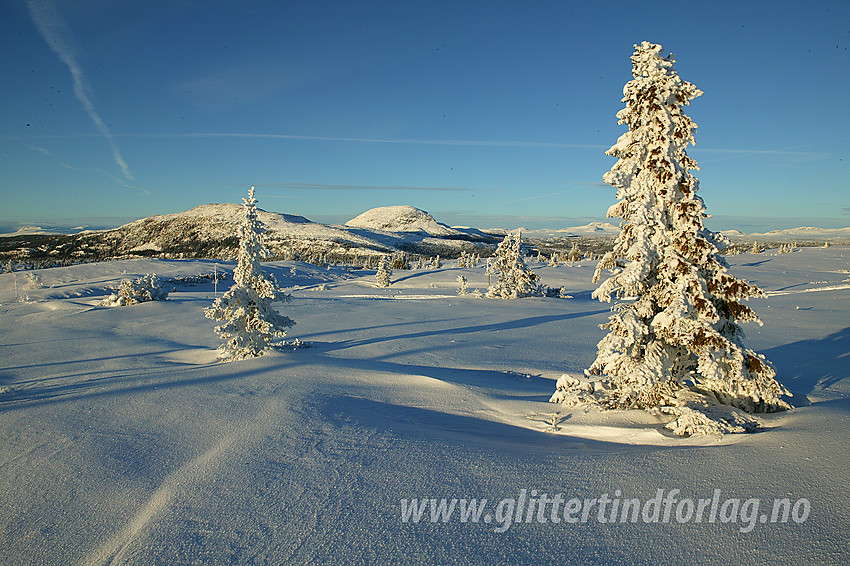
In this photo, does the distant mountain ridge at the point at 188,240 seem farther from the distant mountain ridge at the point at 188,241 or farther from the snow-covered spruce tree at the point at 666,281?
the snow-covered spruce tree at the point at 666,281

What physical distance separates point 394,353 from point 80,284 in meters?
26.9

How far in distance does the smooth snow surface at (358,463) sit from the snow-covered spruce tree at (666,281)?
570mm

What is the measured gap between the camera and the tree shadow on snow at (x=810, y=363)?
6969mm

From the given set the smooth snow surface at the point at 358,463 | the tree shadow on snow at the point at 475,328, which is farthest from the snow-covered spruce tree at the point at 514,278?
the smooth snow surface at the point at 358,463

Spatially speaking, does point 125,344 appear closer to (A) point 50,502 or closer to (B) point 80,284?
(A) point 50,502

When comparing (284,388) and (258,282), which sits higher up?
(258,282)

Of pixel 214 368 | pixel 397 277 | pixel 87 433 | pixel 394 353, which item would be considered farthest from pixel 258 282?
pixel 397 277

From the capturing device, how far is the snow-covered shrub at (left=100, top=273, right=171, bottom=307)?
19422mm

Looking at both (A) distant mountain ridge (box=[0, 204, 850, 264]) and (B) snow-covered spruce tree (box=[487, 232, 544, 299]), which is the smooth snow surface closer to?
(B) snow-covered spruce tree (box=[487, 232, 544, 299])

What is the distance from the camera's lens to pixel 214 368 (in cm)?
831

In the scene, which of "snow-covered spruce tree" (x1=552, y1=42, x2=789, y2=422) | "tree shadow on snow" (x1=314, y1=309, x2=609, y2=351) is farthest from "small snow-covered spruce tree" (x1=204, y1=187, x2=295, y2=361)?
"snow-covered spruce tree" (x1=552, y1=42, x2=789, y2=422)

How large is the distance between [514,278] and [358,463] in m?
23.3

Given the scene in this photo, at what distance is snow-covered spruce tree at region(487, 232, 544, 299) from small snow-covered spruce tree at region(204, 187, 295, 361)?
17452 millimetres

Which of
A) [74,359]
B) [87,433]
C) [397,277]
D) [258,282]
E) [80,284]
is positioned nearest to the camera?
[87,433]
